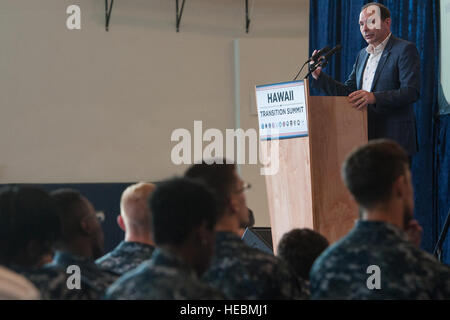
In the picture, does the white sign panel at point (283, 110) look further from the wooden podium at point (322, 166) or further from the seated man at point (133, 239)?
the seated man at point (133, 239)

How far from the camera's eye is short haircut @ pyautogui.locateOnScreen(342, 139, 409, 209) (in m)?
1.69

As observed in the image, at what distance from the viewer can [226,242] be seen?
1771mm

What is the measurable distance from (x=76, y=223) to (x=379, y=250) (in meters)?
1.00

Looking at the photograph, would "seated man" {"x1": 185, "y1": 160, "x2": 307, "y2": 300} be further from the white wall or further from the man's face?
the white wall

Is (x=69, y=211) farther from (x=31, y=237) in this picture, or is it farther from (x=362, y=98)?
(x=362, y=98)

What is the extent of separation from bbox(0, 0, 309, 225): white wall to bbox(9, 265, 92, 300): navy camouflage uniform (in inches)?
177

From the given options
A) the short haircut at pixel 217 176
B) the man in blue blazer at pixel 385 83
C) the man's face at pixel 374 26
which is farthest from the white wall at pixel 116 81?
the short haircut at pixel 217 176

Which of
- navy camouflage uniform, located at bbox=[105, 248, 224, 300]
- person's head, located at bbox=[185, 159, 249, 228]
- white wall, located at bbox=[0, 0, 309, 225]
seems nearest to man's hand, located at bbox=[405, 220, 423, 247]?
person's head, located at bbox=[185, 159, 249, 228]

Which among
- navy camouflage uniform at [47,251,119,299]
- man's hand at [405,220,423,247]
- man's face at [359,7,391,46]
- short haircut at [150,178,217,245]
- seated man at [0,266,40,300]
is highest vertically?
man's face at [359,7,391,46]

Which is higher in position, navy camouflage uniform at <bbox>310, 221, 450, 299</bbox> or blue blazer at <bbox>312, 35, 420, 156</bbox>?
blue blazer at <bbox>312, 35, 420, 156</bbox>

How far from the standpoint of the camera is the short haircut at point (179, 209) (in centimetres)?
150

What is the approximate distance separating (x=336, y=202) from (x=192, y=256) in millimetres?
2065

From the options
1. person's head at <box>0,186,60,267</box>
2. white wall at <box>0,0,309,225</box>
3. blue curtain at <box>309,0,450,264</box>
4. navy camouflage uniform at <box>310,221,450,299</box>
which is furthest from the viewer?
white wall at <box>0,0,309,225</box>
